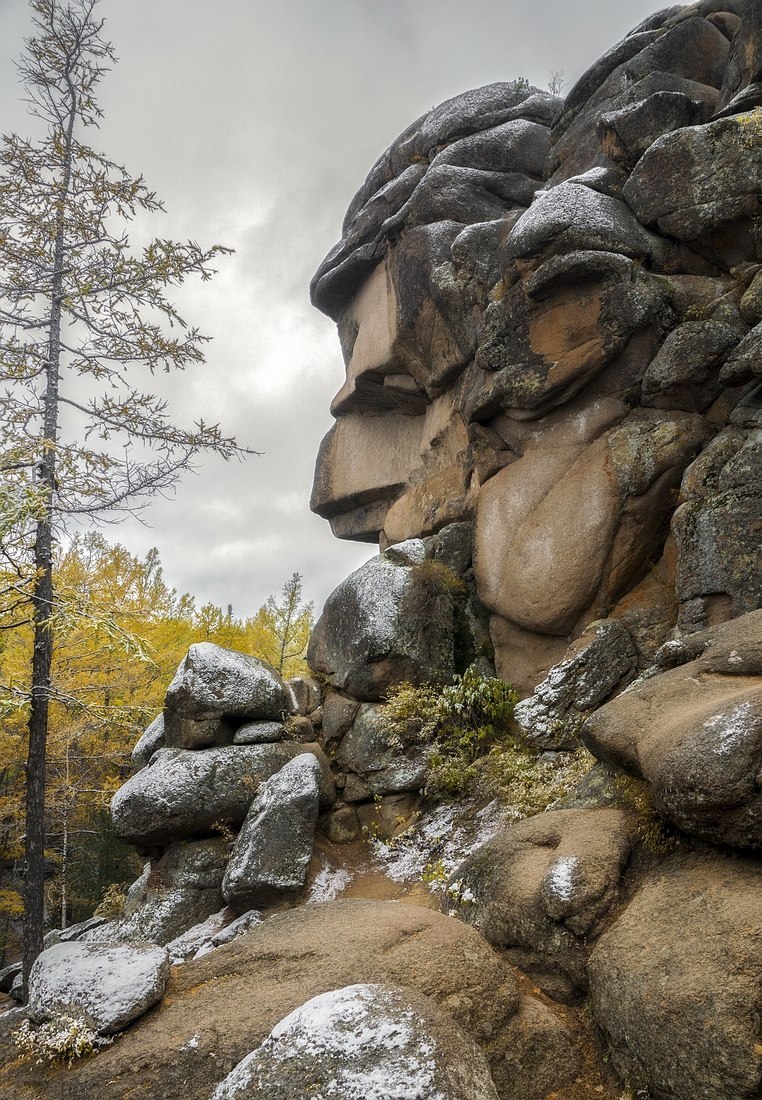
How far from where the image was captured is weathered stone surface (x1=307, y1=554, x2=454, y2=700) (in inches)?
515

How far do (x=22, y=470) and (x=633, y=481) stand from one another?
1022 centimetres

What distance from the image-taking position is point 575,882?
5.76 m

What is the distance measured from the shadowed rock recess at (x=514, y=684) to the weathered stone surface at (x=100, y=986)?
3 centimetres

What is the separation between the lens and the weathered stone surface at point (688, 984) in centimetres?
402

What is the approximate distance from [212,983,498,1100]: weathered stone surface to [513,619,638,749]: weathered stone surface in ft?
23.1

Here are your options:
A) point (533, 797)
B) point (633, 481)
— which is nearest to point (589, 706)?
point (533, 797)

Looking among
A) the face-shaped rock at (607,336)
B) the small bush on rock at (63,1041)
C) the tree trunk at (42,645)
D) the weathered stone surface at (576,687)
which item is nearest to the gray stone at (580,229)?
the face-shaped rock at (607,336)

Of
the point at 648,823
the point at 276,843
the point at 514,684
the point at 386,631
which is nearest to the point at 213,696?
the point at 276,843

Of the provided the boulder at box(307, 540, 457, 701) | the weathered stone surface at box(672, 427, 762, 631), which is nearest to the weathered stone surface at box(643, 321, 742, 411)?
the weathered stone surface at box(672, 427, 762, 631)

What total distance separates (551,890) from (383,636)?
300 inches

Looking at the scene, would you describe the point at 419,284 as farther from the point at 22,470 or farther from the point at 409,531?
the point at 22,470

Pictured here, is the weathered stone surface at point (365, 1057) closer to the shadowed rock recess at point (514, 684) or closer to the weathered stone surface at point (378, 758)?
the shadowed rock recess at point (514, 684)

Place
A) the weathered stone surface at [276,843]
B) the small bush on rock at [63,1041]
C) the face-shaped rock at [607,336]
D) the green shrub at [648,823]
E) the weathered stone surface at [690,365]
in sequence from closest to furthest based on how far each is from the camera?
the small bush on rock at [63,1041], the green shrub at [648,823], the weathered stone surface at [276,843], the weathered stone surface at [690,365], the face-shaped rock at [607,336]

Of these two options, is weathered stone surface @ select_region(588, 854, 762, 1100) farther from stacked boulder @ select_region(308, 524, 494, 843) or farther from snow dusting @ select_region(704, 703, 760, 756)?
stacked boulder @ select_region(308, 524, 494, 843)
